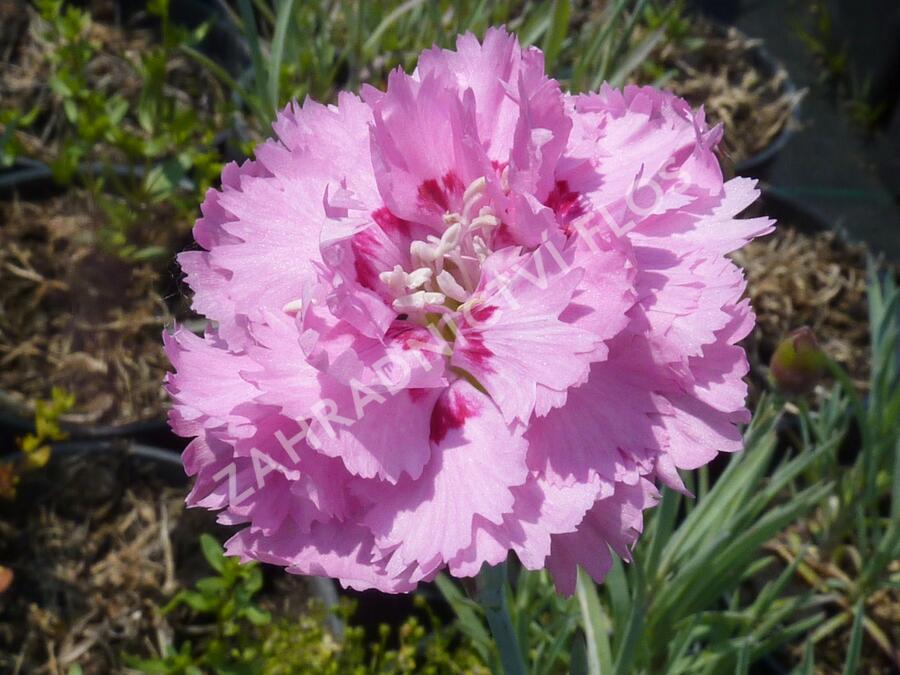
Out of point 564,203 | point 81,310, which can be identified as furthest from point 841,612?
point 81,310

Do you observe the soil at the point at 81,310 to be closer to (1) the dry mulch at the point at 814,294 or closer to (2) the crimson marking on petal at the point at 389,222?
(2) the crimson marking on petal at the point at 389,222

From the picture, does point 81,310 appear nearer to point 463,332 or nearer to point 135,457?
point 135,457

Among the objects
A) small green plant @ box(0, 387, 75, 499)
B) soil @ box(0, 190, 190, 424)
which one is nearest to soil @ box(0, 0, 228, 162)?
soil @ box(0, 190, 190, 424)

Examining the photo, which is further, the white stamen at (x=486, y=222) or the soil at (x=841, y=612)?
the soil at (x=841, y=612)

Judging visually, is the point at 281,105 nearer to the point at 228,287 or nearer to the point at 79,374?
the point at 79,374

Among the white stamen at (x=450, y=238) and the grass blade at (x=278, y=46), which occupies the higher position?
the white stamen at (x=450, y=238)

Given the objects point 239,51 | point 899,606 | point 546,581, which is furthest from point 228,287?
point 239,51

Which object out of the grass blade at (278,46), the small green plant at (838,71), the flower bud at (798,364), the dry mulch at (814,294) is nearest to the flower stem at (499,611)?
the flower bud at (798,364)
